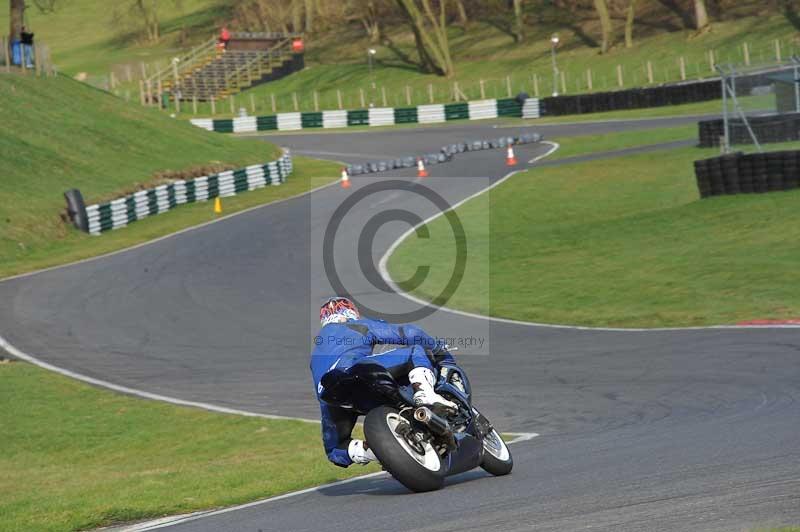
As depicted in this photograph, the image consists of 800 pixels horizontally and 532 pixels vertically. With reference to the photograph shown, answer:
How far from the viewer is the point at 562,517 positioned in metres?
7.25

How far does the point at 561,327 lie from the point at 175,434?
23.6 ft

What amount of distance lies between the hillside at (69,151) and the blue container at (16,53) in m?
1.25

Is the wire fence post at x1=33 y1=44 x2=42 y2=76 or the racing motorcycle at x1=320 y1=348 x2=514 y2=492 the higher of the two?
the wire fence post at x1=33 y1=44 x2=42 y2=76

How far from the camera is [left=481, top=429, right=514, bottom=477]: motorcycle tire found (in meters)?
9.23

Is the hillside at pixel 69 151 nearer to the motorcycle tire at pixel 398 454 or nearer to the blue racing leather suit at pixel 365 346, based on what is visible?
the blue racing leather suit at pixel 365 346

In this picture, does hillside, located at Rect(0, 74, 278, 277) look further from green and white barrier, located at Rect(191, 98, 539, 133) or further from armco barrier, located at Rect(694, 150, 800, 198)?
green and white barrier, located at Rect(191, 98, 539, 133)

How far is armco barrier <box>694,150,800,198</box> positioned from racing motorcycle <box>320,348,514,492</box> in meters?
20.7

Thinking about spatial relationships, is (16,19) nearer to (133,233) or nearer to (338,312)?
(133,233)

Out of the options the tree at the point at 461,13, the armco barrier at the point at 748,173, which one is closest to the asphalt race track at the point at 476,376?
the armco barrier at the point at 748,173

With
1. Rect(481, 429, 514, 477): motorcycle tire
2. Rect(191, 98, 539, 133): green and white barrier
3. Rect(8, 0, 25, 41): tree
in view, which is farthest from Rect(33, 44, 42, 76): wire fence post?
Rect(481, 429, 514, 477): motorcycle tire

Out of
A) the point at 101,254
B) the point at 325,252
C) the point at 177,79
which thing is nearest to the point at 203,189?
the point at 101,254

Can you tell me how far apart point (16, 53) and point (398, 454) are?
1799 inches

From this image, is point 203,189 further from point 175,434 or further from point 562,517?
point 562,517

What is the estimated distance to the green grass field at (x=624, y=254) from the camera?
796 inches
